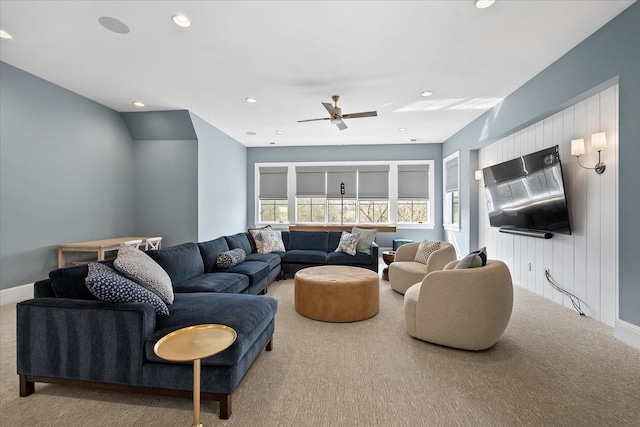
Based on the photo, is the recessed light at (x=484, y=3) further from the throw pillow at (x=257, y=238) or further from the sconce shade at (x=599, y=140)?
the throw pillow at (x=257, y=238)

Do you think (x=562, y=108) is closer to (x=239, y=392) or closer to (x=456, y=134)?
(x=456, y=134)

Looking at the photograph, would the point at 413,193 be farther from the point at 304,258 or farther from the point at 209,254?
the point at 209,254

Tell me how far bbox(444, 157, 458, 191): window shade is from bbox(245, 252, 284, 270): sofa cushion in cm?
429

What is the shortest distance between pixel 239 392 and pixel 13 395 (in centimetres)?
142

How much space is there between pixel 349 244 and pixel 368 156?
3519 mm

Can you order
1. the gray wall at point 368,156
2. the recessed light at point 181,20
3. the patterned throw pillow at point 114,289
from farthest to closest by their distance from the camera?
1. the gray wall at point 368,156
2. the recessed light at point 181,20
3. the patterned throw pillow at point 114,289

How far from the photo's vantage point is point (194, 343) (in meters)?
1.43

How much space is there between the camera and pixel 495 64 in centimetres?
350

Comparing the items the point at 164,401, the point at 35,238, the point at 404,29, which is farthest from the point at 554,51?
the point at 35,238

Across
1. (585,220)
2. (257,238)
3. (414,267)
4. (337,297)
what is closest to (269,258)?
(257,238)

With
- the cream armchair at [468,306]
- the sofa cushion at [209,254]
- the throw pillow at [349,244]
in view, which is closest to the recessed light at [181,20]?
the sofa cushion at [209,254]

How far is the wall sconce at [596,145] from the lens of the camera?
2939mm

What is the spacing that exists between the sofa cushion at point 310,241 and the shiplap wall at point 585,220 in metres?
3.21

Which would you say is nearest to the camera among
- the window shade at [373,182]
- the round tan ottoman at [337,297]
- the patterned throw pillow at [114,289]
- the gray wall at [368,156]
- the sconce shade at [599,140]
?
the patterned throw pillow at [114,289]
